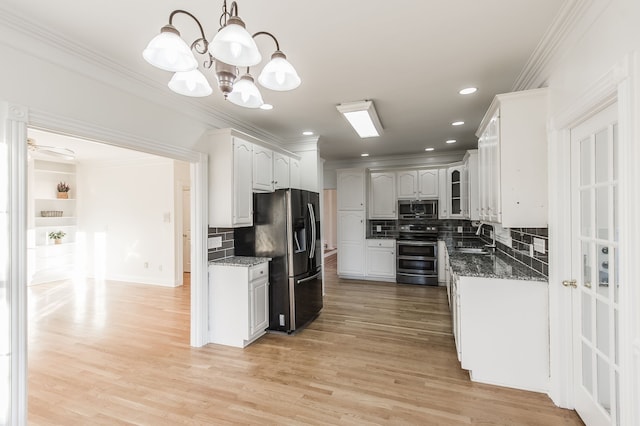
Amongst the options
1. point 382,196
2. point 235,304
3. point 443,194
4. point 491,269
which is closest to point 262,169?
point 235,304

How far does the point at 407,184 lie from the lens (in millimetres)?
6398

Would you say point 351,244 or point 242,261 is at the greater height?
point 242,261

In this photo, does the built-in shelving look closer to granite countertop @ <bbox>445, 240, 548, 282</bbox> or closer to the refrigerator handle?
the refrigerator handle

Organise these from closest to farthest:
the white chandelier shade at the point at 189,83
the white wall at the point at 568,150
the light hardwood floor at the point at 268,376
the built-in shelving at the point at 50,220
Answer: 1. the white wall at the point at 568,150
2. the white chandelier shade at the point at 189,83
3. the light hardwood floor at the point at 268,376
4. the built-in shelving at the point at 50,220

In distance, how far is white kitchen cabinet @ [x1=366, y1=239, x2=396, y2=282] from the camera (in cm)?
625

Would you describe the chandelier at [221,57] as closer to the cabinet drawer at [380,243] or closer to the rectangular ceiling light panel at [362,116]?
the rectangular ceiling light panel at [362,116]

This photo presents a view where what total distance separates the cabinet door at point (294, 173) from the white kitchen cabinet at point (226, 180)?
1195 millimetres

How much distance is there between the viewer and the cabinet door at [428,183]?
618 cm

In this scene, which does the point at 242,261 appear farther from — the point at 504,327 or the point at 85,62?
the point at 504,327

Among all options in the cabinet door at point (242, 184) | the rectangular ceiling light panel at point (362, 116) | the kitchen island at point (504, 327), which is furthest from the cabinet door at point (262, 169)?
the kitchen island at point (504, 327)

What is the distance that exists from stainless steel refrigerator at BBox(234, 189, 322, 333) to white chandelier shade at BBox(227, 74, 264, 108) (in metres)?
1.84

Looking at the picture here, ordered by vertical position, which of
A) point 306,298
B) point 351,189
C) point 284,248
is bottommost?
point 306,298

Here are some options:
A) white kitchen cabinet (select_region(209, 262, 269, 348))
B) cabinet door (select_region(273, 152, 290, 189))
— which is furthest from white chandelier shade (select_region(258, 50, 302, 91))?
cabinet door (select_region(273, 152, 290, 189))

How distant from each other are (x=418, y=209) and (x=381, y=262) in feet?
4.51
